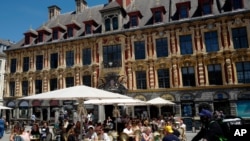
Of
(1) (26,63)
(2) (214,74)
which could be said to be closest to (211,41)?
(2) (214,74)

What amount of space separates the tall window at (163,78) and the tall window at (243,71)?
240 inches

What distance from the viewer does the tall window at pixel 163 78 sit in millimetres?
23873

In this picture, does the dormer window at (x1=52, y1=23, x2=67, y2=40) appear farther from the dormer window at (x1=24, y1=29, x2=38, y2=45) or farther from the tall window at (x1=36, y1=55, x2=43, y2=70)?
the dormer window at (x1=24, y1=29, x2=38, y2=45)

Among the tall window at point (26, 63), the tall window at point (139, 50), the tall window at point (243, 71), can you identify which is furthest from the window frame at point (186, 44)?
the tall window at point (26, 63)

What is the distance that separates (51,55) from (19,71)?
4.69 m

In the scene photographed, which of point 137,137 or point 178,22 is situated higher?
point 178,22

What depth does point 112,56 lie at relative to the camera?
26.3 meters

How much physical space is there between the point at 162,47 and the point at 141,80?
3.81 meters

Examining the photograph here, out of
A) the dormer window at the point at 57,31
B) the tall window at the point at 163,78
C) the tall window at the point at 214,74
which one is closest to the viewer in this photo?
the tall window at the point at 214,74

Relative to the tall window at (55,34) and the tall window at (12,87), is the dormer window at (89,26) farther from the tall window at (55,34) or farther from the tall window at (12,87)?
the tall window at (12,87)

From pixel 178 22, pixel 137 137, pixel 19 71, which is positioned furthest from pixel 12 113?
pixel 137 137

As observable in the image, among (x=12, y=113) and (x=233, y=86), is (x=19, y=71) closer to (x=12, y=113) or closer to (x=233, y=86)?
(x=12, y=113)

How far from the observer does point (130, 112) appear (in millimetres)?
24891

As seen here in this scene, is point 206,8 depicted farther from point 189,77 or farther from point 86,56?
point 86,56
